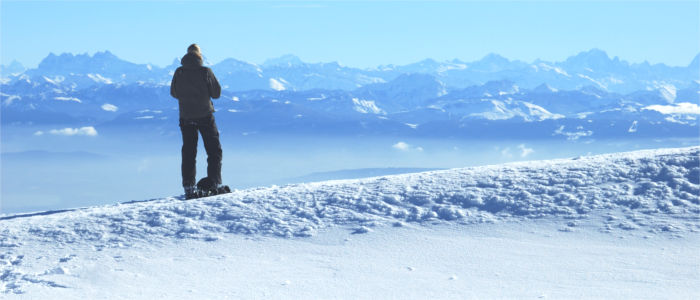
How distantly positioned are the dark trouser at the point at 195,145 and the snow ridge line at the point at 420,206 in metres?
1.07

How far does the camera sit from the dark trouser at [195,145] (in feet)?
30.4

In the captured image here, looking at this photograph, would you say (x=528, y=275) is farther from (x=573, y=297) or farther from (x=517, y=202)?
(x=517, y=202)

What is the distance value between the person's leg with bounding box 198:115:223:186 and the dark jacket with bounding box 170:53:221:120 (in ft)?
0.55

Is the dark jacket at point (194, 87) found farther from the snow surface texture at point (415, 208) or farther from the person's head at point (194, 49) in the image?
the snow surface texture at point (415, 208)

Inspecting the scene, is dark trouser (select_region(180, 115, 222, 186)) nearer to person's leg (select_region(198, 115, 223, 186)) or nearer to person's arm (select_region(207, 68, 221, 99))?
person's leg (select_region(198, 115, 223, 186))

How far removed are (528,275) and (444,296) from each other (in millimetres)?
993

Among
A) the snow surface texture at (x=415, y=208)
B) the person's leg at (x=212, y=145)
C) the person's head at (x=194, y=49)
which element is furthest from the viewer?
the person's leg at (x=212, y=145)

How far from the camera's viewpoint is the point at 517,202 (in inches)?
303

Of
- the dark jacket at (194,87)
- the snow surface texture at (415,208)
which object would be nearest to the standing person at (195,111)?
the dark jacket at (194,87)

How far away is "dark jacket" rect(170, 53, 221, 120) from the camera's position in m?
8.95

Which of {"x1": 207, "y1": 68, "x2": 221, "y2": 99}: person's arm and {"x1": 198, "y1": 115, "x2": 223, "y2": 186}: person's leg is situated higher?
{"x1": 207, "y1": 68, "x2": 221, "y2": 99}: person's arm

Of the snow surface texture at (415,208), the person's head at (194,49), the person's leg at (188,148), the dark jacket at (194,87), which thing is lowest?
the snow surface texture at (415,208)

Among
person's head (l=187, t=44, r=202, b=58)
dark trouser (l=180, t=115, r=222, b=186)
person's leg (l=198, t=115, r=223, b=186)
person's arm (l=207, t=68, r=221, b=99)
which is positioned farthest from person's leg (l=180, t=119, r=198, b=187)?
person's head (l=187, t=44, r=202, b=58)

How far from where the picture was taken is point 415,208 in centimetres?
762
